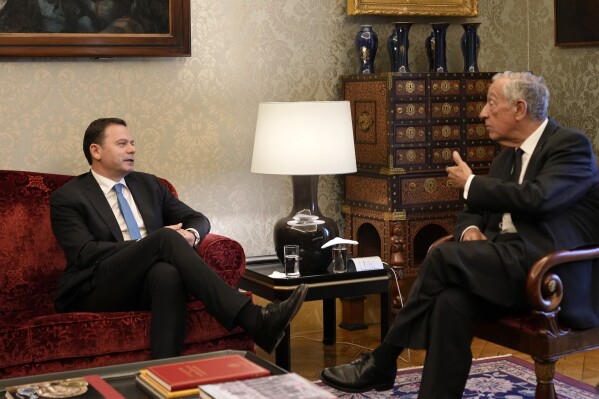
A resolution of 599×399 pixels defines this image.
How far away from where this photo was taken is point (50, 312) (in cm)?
458

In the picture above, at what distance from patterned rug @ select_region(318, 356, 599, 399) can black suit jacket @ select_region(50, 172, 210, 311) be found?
1.18 metres

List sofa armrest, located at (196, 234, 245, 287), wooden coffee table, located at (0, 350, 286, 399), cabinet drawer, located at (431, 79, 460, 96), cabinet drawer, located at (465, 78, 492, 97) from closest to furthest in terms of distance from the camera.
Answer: wooden coffee table, located at (0, 350, 286, 399)
sofa armrest, located at (196, 234, 245, 287)
cabinet drawer, located at (431, 79, 460, 96)
cabinet drawer, located at (465, 78, 492, 97)

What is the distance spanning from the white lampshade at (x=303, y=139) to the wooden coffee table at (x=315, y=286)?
553mm

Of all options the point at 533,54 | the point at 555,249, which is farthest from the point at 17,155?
the point at 533,54

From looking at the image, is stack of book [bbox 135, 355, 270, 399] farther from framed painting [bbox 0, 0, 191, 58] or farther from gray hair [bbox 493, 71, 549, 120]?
framed painting [bbox 0, 0, 191, 58]

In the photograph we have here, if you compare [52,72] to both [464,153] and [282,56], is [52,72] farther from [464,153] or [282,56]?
[464,153]

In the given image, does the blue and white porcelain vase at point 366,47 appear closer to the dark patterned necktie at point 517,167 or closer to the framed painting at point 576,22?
the framed painting at point 576,22

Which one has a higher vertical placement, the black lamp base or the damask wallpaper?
the damask wallpaper

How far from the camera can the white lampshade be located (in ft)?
16.3

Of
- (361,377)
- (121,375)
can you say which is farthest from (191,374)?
(361,377)

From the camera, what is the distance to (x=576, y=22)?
5.80m

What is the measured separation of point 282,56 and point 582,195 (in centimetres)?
229

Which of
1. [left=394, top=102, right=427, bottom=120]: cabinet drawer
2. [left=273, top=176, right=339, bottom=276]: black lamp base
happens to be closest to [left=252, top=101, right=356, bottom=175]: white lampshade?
[left=273, top=176, right=339, bottom=276]: black lamp base

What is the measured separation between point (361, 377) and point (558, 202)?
110cm
